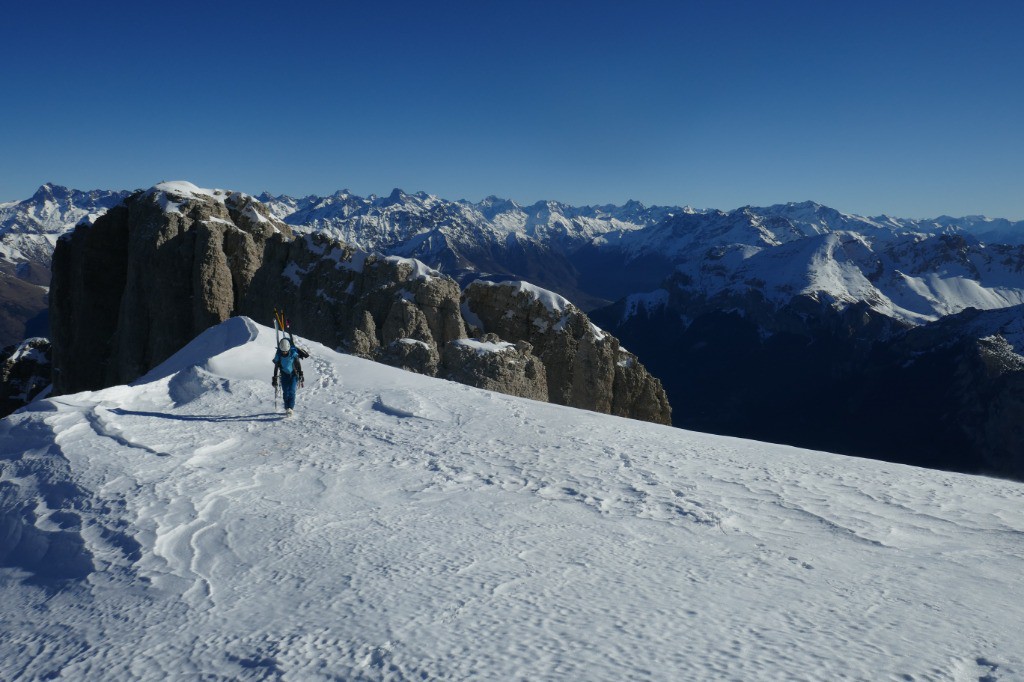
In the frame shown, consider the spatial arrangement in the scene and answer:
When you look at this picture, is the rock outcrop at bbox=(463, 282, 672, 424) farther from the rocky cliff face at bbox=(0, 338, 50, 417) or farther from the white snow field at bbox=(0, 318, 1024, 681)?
the rocky cliff face at bbox=(0, 338, 50, 417)

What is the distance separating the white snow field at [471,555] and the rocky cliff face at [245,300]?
2189 centimetres

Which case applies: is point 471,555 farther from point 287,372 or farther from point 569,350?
point 569,350

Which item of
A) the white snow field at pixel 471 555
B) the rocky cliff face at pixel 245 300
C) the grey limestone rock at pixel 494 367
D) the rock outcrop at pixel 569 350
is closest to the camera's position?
the white snow field at pixel 471 555

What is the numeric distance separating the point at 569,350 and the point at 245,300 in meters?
21.4

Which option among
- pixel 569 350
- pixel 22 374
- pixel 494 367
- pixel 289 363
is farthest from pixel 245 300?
pixel 289 363

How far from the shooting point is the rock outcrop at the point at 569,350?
36969 mm

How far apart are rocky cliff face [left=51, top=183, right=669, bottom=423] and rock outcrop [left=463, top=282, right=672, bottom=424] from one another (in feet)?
0.28

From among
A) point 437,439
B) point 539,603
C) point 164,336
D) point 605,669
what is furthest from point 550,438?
point 164,336

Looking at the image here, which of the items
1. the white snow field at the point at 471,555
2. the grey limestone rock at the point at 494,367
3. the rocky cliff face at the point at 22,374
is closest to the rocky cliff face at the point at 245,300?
the grey limestone rock at the point at 494,367

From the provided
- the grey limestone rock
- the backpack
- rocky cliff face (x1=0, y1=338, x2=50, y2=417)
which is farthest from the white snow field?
rocky cliff face (x1=0, y1=338, x2=50, y2=417)

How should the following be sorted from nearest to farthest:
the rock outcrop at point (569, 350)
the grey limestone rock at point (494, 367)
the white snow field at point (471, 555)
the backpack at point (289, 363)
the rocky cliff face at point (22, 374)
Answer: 1. the white snow field at point (471, 555)
2. the backpack at point (289, 363)
3. the grey limestone rock at point (494, 367)
4. the rock outcrop at point (569, 350)
5. the rocky cliff face at point (22, 374)

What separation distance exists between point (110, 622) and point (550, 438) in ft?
24.5

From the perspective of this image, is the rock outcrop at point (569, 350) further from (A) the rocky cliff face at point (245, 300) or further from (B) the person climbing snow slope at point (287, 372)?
(B) the person climbing snow slope at point (287, 372)

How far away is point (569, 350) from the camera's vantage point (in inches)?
1505
